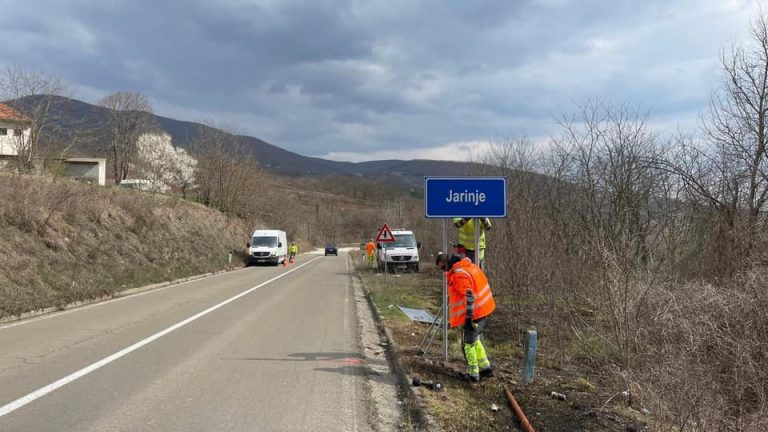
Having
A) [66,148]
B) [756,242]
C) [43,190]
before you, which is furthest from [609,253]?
[66,148]

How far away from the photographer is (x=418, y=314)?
45.2 feet

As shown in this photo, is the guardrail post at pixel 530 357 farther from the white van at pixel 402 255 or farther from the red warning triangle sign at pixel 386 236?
the white van at pixel 402 255

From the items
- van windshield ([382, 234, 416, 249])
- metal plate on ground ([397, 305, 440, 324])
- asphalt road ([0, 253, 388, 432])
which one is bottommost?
metal plate on ground ([397, 305, 440, 324])

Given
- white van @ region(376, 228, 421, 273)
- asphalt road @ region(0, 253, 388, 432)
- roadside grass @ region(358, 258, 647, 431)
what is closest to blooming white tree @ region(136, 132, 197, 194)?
white van @ region(376, 228, 421, 273)

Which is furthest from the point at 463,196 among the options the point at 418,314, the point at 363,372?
the point at 418,314

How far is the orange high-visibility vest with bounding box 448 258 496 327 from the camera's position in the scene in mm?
6730

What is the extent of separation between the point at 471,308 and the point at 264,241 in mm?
33989

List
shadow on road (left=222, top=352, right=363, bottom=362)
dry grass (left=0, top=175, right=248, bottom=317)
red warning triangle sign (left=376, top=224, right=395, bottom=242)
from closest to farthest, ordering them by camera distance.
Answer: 1. shadow on road (left=222, top=352, right=363, bottom=362)
2. dry grass (left=0, top=175, right=248, bottom=317)
3. red warning triangle sign (left=376, top=224, right=395, bottom=242)

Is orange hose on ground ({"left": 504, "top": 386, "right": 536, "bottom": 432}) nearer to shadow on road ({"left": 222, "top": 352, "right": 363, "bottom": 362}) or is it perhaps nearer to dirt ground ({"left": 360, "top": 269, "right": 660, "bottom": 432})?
dirt ground ({"left": 360, "top": 269, "right": 660, "bottom": 432})

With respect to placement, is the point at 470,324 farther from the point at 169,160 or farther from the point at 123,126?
the point at 123,126

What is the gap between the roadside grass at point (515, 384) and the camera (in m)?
5.43

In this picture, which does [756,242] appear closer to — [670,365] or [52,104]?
[670,365]

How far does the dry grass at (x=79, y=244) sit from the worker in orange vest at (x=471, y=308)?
34.2 ft

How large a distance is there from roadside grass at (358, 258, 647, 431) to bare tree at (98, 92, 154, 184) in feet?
199
